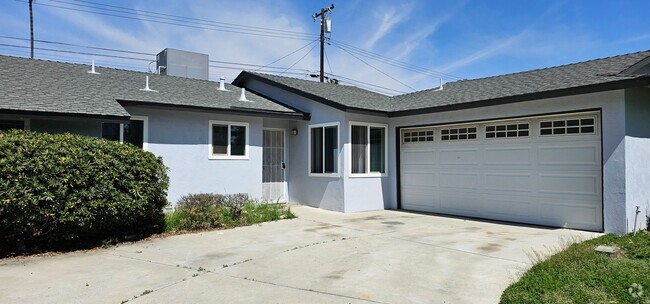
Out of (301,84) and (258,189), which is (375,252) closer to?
(258,189)

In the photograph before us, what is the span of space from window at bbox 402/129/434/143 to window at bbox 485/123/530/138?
1.74 m

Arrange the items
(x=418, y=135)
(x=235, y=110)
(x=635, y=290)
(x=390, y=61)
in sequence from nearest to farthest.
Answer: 1. (x=635, y=290)
2. (x=235, y=110)
3. (x=418, y=135)
4. (x=390, y=61)

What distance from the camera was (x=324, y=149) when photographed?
12.1 m

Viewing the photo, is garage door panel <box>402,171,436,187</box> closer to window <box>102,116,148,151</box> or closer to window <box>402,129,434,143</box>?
window <box>402,129,434,143</box>

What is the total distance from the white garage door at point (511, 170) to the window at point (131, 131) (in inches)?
280

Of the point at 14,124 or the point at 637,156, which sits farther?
the point at 14,124

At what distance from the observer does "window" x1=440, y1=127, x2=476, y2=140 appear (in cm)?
1059

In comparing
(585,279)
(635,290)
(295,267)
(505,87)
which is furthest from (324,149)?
(635,290)

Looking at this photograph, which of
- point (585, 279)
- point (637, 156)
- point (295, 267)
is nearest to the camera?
point (585, 279)

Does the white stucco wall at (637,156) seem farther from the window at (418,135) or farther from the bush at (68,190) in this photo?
the bush at (68,190)

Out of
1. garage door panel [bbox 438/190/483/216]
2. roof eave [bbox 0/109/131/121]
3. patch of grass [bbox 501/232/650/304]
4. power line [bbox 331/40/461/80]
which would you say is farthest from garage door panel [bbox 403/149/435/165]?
power line [bbox 331/40/461/80]

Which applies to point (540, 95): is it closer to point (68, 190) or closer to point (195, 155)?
point (195, 155)

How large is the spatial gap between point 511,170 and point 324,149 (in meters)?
5.01

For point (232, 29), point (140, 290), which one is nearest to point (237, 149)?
point (140, 290)
